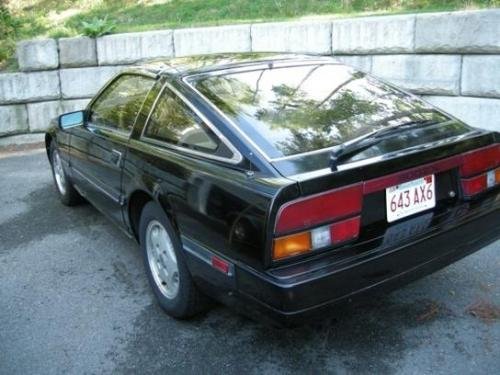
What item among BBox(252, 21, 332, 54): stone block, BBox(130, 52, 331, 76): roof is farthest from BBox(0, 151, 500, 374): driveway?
BBox(252, 21, 332, 54): stone block

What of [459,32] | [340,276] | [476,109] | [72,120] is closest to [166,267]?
[340,276]

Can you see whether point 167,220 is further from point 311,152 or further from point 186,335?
point 311,152

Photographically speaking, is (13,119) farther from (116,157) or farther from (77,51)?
(116,157)

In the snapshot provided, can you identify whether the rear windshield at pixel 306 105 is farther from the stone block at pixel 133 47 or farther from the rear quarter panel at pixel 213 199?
the stone block at pixel 133 47

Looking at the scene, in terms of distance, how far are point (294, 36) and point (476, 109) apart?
2428 millimetres

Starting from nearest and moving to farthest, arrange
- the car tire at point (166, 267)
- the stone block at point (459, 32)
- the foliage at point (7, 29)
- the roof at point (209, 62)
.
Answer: the car tire at point (166, 267)
the roof at point (209, 62)
the stone block at point (459, 32)
the foliage at point (7, 29)

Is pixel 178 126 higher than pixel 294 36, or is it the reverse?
pixel 294 36

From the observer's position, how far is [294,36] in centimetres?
726

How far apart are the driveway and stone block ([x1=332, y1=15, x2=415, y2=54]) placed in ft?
10.5

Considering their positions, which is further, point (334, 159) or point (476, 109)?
point (476, 109)

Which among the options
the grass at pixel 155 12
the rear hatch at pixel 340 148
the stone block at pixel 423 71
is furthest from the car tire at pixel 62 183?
the stone block at pixel 423 71

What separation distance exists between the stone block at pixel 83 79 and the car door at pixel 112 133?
13.1 feet

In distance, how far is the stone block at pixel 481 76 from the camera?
19.5ft

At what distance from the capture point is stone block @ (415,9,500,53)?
5.88m
